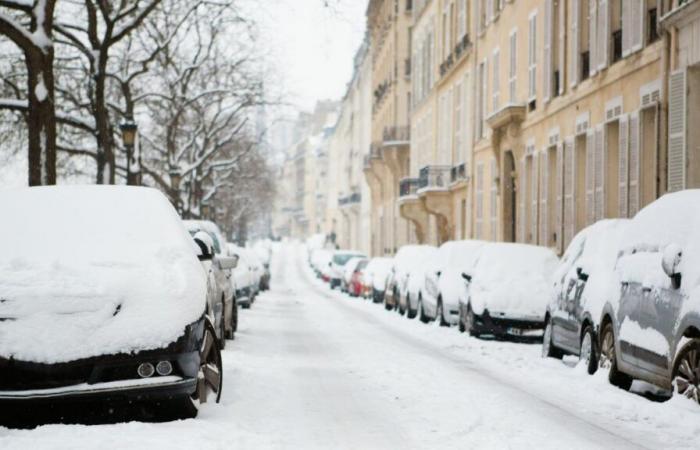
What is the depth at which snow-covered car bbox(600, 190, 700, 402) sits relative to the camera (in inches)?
380

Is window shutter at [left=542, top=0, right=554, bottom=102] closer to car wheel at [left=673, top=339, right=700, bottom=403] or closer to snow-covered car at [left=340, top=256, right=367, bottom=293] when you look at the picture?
snow-covered car at [left=340, top=256, right=367, bottom=293]

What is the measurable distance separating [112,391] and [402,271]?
2404cm

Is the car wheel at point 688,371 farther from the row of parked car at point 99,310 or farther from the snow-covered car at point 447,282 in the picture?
the snow-covered car at point 447,282

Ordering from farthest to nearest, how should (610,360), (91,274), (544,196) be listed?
(544,196), (610,360), (91,274)

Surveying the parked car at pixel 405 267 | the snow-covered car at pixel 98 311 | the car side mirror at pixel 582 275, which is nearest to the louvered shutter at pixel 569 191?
the parked car at pixel 405 267

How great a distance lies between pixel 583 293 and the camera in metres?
14.0

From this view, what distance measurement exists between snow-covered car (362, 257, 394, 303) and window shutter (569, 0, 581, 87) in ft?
41.5

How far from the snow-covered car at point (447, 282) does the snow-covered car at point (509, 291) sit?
0.99m

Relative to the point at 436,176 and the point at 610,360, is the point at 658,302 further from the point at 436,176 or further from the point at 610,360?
the point at 436,176

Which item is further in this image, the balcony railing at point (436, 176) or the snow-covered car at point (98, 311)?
the balcony railing at point (436, 176)

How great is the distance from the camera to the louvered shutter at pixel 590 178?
25.6 m

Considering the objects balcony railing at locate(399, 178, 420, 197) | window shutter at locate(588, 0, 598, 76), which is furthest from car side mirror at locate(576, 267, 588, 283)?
balcony railing at locate(399, 178, 420, 197)

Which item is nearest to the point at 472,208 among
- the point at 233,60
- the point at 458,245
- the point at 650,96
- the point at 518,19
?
the point at 518,19

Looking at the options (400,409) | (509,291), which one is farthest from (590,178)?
(400,409)
